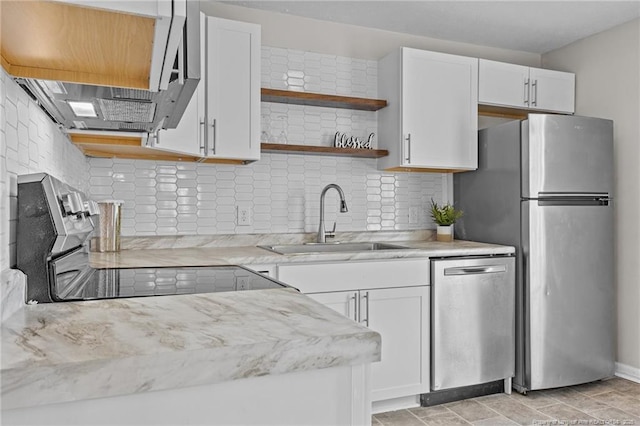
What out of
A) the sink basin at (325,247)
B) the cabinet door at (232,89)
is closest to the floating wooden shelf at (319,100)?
the cabinet door at (232,89)

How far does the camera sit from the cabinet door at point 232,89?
2775mm

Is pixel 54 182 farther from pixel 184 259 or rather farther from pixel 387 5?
pixel 387 5

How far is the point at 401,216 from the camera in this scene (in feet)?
12.0

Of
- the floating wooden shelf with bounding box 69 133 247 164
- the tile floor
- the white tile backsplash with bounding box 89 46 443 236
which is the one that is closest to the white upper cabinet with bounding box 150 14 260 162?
the floating wooden shelf with bounding box 69 133 247 164

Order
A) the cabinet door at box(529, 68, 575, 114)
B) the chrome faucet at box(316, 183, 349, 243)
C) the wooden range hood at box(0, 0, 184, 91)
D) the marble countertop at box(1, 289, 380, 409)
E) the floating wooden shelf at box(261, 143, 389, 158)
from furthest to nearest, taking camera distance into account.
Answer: the cabinet door at box(529, 68, 575, 114), the chrome faucet at box(316, 183, 349, 243), the floating wooden shelf at box(261, 143, 389, 158), the wooden range hood at box(0, 0, 184, 91), the marble countertop at box(1, 289, 380, 409)

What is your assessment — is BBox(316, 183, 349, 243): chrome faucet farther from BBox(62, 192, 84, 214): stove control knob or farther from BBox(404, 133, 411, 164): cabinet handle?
BBox(62, 192, 84, 214): stove control knob

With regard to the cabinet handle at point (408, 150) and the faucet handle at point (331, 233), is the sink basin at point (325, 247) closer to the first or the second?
the faucet handle at point (331, 233)

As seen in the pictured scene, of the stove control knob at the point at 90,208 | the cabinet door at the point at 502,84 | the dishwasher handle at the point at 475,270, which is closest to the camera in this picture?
the stove control knob at the point at 90,208

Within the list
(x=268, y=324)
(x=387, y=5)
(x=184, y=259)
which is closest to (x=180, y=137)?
(x=184, y=259)

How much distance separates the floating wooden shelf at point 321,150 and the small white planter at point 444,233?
2.28 ft

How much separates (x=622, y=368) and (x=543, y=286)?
96 cm

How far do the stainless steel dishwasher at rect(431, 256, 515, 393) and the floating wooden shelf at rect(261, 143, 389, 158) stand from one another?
2.80 feet

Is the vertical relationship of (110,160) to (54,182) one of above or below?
above

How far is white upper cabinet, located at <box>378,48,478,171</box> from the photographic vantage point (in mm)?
3242
